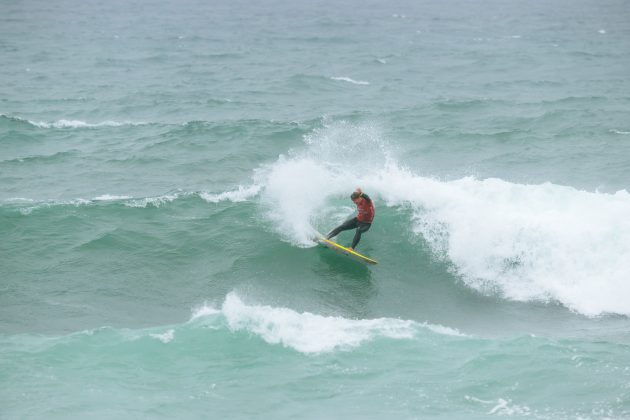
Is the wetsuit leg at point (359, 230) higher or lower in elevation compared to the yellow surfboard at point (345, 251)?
higher

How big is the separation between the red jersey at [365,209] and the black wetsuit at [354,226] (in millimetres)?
60

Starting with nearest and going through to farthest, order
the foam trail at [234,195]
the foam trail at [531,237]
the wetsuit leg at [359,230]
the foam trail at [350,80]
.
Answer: the foam trail at [531,237] → the wetsuit leg at [359,230] → the foam trail at [234,195] → the foam trail at [350,80]

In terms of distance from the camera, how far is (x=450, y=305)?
50.6 ft

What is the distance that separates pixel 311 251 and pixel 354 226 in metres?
1.23

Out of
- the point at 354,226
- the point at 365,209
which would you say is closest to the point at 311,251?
the point at 354,226

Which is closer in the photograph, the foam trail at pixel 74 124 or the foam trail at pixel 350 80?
the foam trail at pixel 74 124

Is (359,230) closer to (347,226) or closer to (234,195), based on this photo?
(347,226)

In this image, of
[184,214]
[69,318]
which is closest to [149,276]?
[69,318]

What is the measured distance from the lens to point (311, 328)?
527 inches

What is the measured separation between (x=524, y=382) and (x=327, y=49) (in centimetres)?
4508

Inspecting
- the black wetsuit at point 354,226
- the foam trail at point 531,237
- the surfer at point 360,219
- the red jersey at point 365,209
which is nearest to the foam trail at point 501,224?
the foam trail at point 531,237

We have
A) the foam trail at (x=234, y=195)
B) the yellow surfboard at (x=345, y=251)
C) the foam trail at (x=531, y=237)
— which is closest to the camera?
the foam trail at (x=531, y=237)

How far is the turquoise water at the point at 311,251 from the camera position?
11.7 m

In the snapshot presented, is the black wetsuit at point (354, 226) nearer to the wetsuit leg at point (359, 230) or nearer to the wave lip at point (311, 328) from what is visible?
the wetsuit leg at point (359, 230)
